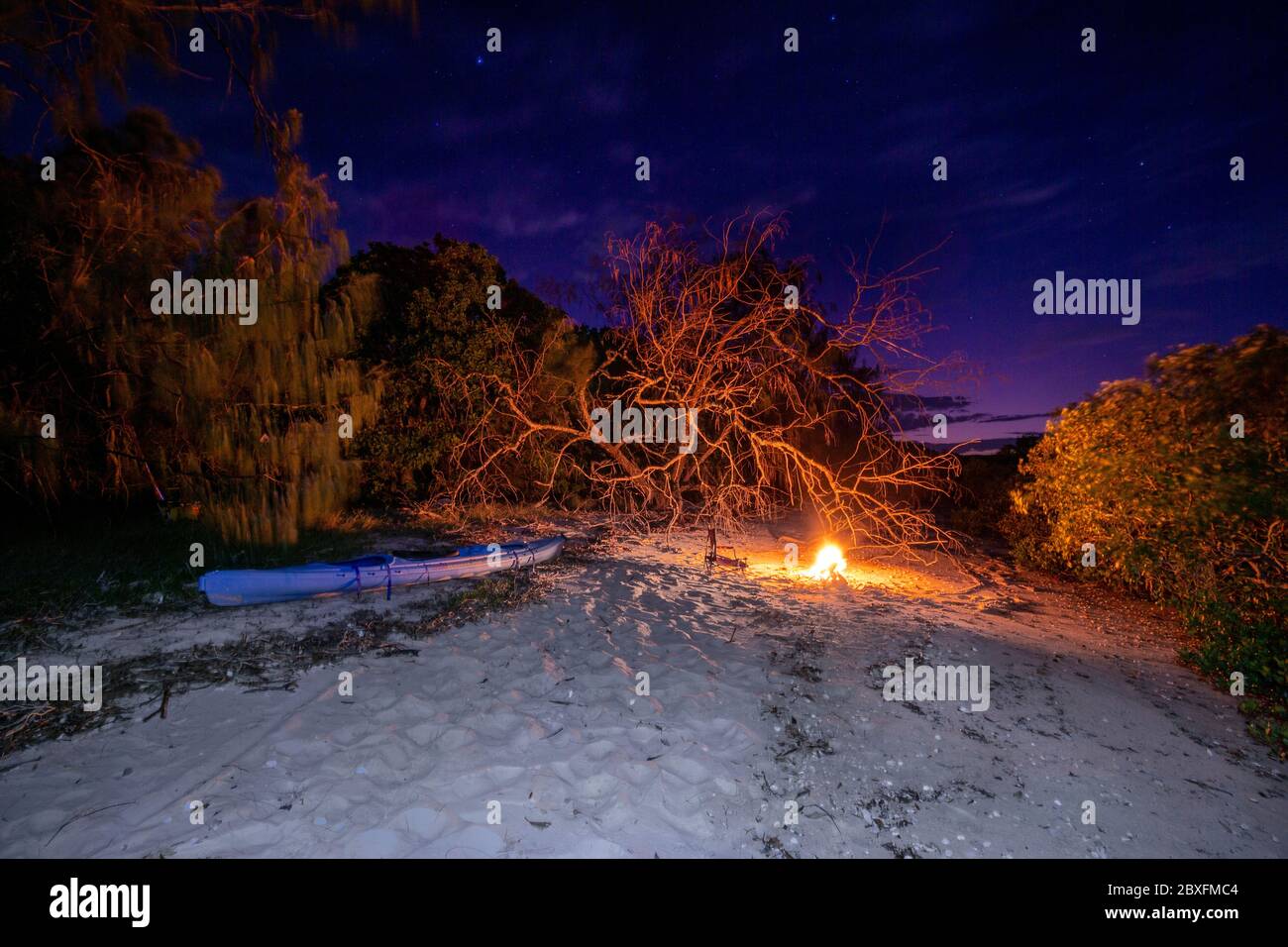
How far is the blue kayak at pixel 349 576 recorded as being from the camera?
4805 millimetres

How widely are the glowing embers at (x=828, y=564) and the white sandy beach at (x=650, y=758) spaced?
2.31 meters

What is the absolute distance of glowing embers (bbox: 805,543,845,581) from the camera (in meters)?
7.25

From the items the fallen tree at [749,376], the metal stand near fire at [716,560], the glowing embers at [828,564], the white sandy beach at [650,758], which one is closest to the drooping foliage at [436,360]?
the fallen tree at [749,376]

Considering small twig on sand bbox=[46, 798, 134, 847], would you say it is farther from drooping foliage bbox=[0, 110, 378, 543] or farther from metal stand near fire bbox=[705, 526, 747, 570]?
metal stand near fire bbox=[705, 526, 747, 570]

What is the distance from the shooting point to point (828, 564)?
753 centimetres

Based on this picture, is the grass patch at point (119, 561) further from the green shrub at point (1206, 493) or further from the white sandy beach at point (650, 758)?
the green shrub at point (1206, 493)

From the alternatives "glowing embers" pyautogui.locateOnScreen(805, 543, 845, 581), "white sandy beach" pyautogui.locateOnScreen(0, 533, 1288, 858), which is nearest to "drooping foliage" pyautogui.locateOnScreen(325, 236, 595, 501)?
"glowing embers" pyautogui.locateOnScreen(805, 543, 845, 581)

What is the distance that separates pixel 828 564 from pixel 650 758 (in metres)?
5.18

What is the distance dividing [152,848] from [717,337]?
23.3 feet

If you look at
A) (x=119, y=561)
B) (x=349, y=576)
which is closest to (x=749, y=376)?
(x=349, y=576)

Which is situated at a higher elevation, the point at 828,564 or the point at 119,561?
the point at 119,561

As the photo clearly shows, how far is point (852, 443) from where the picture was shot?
12633 millimetres

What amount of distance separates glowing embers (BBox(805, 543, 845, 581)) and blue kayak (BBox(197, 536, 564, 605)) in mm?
3887

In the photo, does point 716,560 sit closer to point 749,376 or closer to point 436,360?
point 749,376
